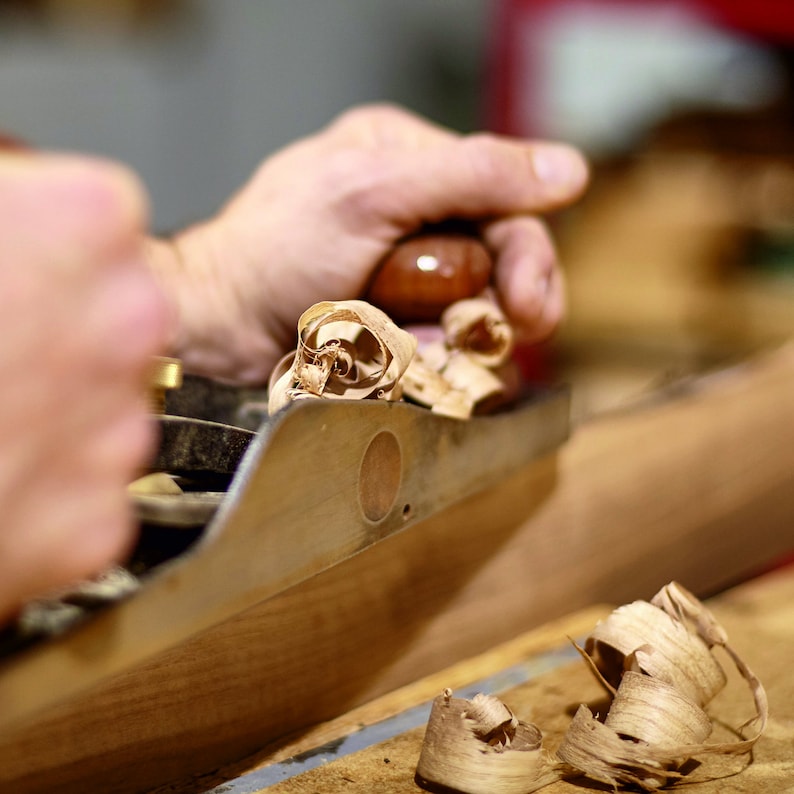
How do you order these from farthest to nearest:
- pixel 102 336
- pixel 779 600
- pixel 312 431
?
pixel 779 600 → pixel 312 431 → pixel 102 336

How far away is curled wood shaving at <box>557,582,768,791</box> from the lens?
1.74 ft

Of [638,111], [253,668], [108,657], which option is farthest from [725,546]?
[638,111]

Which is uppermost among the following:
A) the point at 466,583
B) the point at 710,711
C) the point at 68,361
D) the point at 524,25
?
the point at 524,25

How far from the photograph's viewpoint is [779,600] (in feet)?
2.86

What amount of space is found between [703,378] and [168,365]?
Result: 62 centimetres

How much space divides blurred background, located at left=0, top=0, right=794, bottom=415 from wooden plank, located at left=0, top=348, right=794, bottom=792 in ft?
2.68

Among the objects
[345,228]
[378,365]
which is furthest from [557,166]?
[378,365]

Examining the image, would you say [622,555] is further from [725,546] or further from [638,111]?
[638,111]

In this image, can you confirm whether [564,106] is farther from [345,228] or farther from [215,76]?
[345,228]

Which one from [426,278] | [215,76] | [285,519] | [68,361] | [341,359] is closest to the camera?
[68,361]

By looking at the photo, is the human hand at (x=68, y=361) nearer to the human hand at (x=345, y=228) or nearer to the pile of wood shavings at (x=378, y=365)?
the pile of wood shavings at (x=378, y=365)

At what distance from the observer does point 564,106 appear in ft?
7.63

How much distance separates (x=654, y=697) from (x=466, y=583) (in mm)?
245

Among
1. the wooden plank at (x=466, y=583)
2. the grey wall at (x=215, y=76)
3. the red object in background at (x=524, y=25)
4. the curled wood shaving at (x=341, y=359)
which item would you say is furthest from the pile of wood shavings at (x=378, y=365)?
the grey wall at (x=215, y=76)
